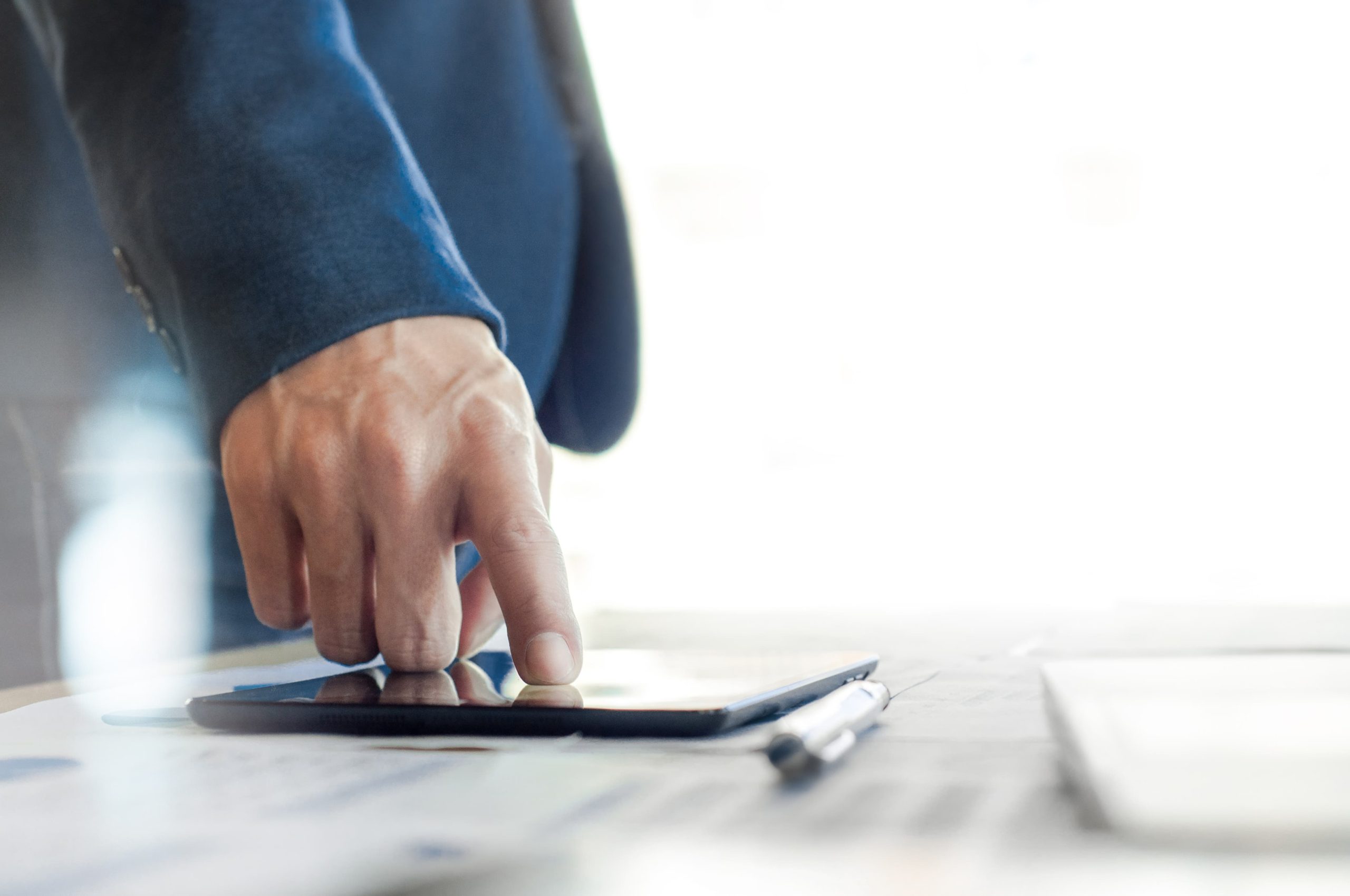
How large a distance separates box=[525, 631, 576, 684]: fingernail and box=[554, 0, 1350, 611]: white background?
89.1 inches

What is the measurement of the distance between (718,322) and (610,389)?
7.37 feet

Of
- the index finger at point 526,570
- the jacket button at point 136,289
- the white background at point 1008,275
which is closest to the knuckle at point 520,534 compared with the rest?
the index finger at point 526,570

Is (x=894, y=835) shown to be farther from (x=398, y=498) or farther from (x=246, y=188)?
(x=246, y=188)

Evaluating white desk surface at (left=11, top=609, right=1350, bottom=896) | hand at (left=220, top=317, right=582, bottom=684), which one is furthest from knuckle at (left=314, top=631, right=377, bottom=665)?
white desk surface at (left=11, top=609, right=1350, bottom=896)

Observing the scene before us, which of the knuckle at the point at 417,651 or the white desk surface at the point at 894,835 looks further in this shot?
the knuckle at the point at 417,651

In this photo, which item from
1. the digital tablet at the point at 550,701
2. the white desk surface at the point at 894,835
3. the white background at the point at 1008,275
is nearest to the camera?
the white desk surface at the point at 894,835

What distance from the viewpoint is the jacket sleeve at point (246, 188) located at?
1.25 ft

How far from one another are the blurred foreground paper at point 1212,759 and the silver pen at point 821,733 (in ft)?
0.15

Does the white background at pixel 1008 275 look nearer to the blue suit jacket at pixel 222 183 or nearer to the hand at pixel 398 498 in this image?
the blue suit jacket at pixel 222 183

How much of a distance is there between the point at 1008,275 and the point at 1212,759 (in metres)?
2.80

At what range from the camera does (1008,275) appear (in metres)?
2.78

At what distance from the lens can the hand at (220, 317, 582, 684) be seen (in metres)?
0.34

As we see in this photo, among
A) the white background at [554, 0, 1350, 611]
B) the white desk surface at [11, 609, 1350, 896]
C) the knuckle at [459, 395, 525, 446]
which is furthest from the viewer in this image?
the white background at [554, 0, 1350, 611]

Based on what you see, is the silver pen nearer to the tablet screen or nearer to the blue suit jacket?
the tablet screen
